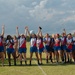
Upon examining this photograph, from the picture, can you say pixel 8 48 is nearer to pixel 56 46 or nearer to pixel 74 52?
pixel 56 46

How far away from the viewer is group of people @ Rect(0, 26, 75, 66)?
56.4 ft

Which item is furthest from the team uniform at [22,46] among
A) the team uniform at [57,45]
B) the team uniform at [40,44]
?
the team uniform at [57,45]

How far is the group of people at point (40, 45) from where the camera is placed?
17.2 meters

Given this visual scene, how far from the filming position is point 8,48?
17250mm

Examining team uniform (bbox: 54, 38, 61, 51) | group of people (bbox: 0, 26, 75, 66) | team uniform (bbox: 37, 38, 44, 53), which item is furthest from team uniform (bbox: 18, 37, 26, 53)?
team uniform (bbox: 54, 38, 61, 51)

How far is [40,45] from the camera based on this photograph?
58.8ft

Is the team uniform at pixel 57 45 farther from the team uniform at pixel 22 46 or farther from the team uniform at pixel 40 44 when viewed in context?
the team uniform at pixel 22 46

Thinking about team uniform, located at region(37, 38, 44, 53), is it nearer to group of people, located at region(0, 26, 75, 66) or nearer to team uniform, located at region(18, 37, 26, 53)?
group of people, located at region(0, 26, 75, 66)

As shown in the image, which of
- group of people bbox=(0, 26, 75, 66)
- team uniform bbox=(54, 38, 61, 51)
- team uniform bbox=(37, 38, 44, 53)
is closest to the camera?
group of people bbox=(0, 26, 75, 66)

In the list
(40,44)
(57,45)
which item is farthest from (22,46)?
(57,45)

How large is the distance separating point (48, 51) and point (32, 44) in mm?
1942

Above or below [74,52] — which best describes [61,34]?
above

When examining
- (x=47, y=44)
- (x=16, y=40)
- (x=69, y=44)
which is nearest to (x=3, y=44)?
(x=16, y=40)

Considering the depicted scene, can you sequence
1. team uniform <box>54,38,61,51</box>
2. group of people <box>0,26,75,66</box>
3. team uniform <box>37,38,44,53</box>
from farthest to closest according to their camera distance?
1. team uniform <box>54,38,61,51</box>
2. team uniform <box>37,38,44,53</box>
3. group of people <box>0,26,75,66</box>
